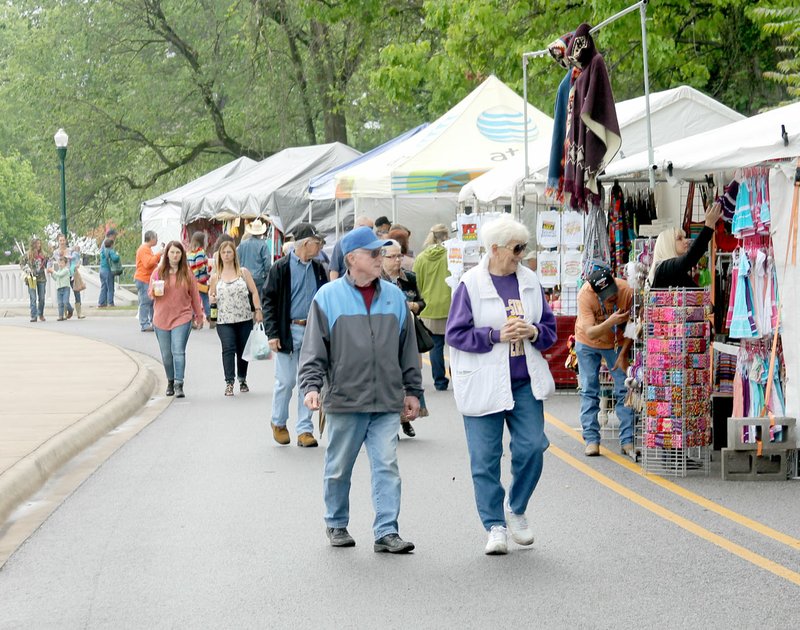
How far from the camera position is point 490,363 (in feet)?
25.6

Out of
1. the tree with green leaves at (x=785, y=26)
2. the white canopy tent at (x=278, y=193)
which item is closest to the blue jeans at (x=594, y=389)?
the tree with green leaves at (x=785, y=26)

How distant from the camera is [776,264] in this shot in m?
10.4

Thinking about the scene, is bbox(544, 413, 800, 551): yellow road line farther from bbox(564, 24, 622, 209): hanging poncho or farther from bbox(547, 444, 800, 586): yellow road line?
bbox(564, 24, 622, 209): hanging poncho

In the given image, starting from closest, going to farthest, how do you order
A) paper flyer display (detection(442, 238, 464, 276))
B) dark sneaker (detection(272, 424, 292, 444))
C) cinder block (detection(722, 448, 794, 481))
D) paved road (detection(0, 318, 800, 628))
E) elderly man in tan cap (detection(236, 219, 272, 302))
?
1. paved road (detection(0, 318, 800, 628))
2. cinder block (detection(722, 448, 794, 481))
3. dark sneaker (detection(272, 424, 292, 444))
4. paper flyer display (detection(442, 238, 464, 276))
5. elderly man in tan cap (detection(236, 219, 272, 302))

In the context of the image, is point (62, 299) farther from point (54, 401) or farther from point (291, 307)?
point (291, 307)

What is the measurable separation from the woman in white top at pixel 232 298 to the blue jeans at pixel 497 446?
27.1 feet

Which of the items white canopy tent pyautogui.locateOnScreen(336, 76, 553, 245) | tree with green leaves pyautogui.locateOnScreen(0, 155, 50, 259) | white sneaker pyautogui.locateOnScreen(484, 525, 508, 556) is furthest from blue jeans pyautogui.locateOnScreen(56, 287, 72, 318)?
tree with green leaves pyautogui.locateOnScreen(0, 155, 50, 259)

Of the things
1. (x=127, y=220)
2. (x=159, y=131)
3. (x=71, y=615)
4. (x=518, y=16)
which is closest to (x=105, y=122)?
(x=159, y=131)

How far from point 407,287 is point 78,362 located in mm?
8038

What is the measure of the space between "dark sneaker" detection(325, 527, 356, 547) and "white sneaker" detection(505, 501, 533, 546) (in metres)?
0.89

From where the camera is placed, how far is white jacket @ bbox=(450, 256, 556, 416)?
776 cm

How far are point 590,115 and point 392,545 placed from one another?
190 inches

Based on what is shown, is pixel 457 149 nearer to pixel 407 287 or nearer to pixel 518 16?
pixel 518 16

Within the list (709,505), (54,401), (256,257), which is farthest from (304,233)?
(256,257)
